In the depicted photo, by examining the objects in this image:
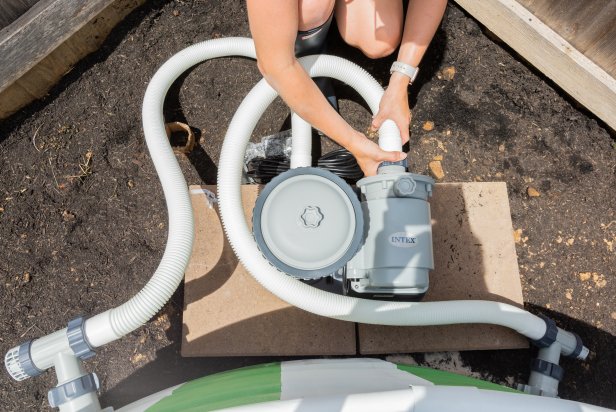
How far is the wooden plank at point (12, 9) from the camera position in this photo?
1289mm

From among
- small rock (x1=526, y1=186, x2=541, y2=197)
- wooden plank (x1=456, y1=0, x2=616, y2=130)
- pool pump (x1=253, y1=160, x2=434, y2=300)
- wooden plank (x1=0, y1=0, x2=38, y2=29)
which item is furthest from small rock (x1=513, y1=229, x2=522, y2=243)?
wooden plank (x1=0, y1=0, x2=38, y2=29)

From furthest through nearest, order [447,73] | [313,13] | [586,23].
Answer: [447,73] < [586,23] < [313,13]

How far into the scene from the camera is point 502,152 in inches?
56.6

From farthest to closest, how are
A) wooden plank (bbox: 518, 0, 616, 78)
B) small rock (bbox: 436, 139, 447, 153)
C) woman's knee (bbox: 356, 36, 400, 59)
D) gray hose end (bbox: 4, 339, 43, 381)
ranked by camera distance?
small rock (bbox: 436, 139, 447, 153), woman's knee (bbox: 356, 36, 400, 59), wooden plank (bbox: 518, 0, 616, 78), gray hose end (bbox: 4, 339, 43, 381)

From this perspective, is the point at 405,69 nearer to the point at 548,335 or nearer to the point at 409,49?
the point at 409,49

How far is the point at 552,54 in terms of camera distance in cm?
138

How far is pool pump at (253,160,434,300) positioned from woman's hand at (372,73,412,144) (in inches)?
8.2

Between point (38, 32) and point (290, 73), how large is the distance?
0.89 meters

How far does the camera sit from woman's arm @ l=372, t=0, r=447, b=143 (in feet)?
3.77

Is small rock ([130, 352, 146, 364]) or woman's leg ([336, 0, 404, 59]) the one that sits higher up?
woman's leg ([336, 0, 404, 59])

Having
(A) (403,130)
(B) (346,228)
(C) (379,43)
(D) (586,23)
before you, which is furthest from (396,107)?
(D) (586,23)

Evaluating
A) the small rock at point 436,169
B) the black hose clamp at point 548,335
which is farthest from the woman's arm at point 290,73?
the black hose clamp at point 548,335

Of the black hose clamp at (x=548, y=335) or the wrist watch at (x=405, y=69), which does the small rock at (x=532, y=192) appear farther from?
the wrist watch at (x=405, y=69)

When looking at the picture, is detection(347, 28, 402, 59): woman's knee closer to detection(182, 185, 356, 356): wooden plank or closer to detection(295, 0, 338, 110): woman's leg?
detection(295, 0, 338, 110): woman's leg
